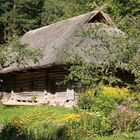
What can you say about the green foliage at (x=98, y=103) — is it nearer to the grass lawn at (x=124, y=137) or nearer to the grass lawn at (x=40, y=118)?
the grass lawn at (x=40, y=118)

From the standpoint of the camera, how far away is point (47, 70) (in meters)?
32.0

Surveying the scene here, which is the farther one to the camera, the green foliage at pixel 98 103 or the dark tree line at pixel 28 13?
the dark tree line at pixel 28 13

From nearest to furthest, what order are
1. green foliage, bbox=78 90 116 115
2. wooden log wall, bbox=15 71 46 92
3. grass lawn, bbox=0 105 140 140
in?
1. grass lawn, bbox=0 105 140 140
2. green foliage, bbox=78 90 116 115
3. wooden log wall, bbox=15 71 46 92

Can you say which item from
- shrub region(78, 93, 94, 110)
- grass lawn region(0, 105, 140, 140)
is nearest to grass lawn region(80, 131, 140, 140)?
grass lawn region(0, 105, 140, 140)

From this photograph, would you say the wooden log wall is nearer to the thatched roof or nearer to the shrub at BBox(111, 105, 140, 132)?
the thatched roof

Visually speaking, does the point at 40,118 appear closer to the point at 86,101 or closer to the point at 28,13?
the point at 86,101

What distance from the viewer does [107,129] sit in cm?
1584

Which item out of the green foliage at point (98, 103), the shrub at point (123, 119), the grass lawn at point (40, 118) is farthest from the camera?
the green foliage at point (98, 103)

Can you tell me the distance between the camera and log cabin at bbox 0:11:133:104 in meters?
29.9

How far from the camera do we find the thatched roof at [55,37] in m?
29.7

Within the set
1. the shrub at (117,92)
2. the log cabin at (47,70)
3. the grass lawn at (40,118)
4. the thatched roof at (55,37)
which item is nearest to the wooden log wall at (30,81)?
the log cabin at (47,70)

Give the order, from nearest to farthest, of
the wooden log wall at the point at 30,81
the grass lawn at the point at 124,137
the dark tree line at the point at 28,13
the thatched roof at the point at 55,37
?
the grass lawn at the point at 124,137, the thatched roof at the point at 55,37, the wooden log wall at the point at 30,81, the dark tree line at the point at 28,13

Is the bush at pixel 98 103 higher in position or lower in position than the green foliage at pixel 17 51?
lower

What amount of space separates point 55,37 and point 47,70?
9.91ft
